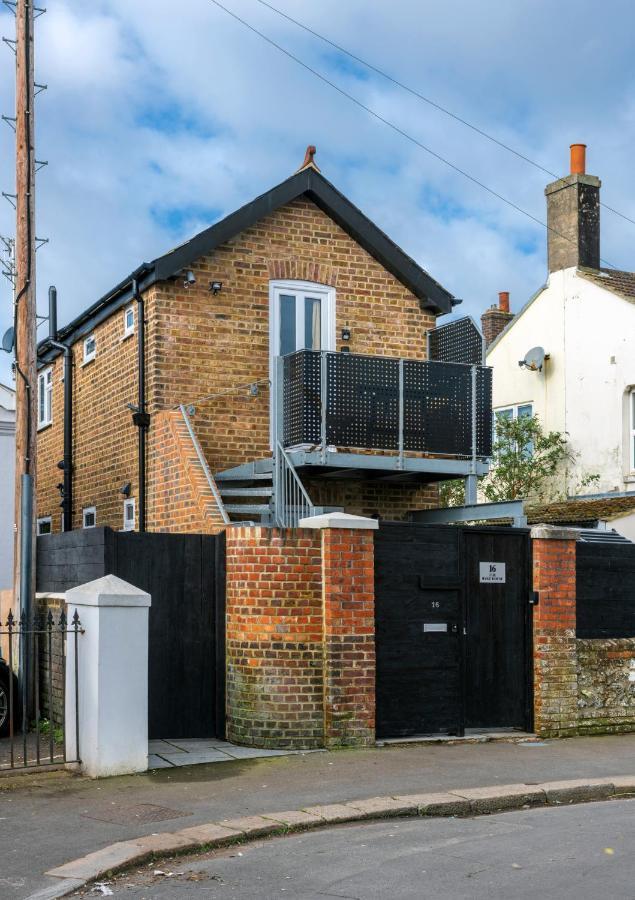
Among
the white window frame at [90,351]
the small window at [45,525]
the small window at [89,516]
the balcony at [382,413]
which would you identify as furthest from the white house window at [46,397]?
the balcony at [382,413]

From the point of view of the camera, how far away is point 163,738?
1119cm

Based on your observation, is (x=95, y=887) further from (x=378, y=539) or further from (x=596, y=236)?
(x=596, y=236)

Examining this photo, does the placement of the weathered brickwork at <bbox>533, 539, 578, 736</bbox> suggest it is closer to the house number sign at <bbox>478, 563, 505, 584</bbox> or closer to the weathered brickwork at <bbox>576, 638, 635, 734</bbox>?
the weathered brickwork at <bbox>576, 638, 635, 734</bbox>

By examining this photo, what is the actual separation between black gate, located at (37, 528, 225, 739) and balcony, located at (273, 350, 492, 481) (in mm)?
3209

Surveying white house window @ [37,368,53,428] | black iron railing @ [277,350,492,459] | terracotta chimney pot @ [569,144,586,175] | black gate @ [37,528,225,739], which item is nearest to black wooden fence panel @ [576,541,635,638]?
black iron railing @ [277,350,492,459]

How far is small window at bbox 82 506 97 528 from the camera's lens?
17.4 metres

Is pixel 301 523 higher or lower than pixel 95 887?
higher

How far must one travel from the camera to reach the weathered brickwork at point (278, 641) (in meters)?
10.9

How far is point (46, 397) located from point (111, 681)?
11602 mm

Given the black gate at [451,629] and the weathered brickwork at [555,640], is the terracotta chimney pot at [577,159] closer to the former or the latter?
the weathered brickwork at [555,640]

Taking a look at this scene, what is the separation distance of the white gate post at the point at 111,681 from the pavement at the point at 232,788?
22 centimetres

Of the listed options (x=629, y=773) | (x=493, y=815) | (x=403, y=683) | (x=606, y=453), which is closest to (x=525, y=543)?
(x=403, y=683)

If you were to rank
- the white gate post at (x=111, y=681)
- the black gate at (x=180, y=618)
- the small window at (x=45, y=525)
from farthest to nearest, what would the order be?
the small window at (x=45, y=525), the black gate at (x=180, y=618), the white gate post at (x=111, y=681)

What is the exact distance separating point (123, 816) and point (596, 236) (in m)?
20.7
